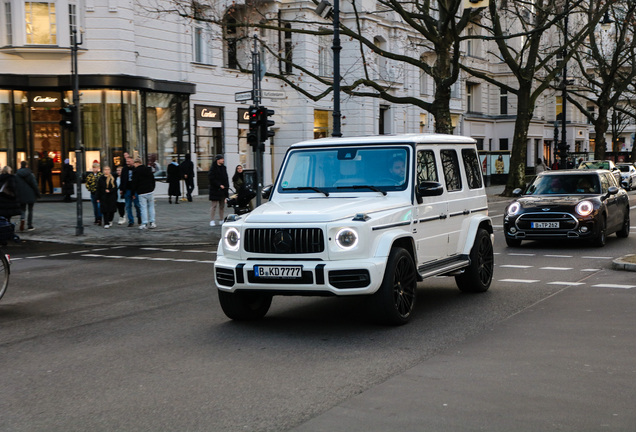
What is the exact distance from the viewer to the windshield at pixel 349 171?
28.8ft

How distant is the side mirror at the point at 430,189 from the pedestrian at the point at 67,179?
74.5ft

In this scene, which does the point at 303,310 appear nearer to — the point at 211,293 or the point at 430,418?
the point at 211,293

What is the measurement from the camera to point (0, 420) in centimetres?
519

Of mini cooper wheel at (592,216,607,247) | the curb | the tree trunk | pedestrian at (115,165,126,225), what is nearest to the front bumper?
the curb

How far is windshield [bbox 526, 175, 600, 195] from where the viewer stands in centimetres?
1638

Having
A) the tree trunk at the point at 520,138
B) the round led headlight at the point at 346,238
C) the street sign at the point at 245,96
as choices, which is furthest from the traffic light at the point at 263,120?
the tree trunk at the point at 520,138

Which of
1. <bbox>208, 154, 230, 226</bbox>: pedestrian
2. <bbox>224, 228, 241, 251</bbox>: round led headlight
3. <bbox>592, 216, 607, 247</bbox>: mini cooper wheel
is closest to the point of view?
<bbox>224, 228, 241, 251</bbox>: round led headlight

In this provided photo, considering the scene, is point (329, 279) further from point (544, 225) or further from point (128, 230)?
point (128, 230)

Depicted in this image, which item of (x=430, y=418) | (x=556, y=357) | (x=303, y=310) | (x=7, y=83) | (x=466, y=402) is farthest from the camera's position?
(x=7, y=83)

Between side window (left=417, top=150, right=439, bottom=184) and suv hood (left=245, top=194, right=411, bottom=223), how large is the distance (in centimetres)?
55

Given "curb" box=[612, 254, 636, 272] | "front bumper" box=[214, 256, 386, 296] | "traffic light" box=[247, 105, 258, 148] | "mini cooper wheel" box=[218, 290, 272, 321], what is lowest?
"curb" box=[612, 254, 636, 272]

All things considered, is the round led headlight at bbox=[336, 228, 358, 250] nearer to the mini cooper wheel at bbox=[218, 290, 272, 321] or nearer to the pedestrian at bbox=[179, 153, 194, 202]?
the mini cooper wheel at bbox=[218, 290, 272, 321]

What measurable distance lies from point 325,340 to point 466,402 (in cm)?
231

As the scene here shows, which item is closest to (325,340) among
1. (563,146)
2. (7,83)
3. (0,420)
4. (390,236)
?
(390,236)
